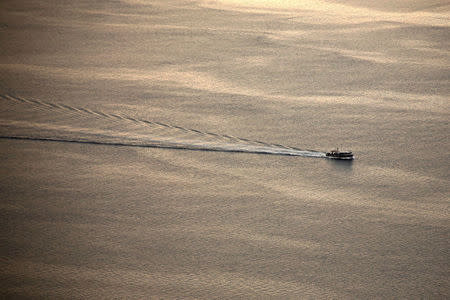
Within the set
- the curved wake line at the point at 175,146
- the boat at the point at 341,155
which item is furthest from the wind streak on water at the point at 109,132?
the boat at the point at 341,155

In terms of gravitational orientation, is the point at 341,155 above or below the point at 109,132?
below

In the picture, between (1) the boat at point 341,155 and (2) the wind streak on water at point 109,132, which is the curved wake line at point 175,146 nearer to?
(2) the wind streak on water at point 109,132

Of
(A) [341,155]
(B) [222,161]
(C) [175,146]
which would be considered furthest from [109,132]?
(A) [341,155]

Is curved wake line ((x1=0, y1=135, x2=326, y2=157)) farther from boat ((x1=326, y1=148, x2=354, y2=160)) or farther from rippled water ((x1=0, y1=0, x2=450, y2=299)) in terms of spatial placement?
boat ((x1=326, y1=148, x2=354, y2=160))

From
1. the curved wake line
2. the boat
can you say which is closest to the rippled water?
the curved wake line

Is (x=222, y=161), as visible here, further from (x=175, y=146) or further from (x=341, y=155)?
(x=341, y=155)
